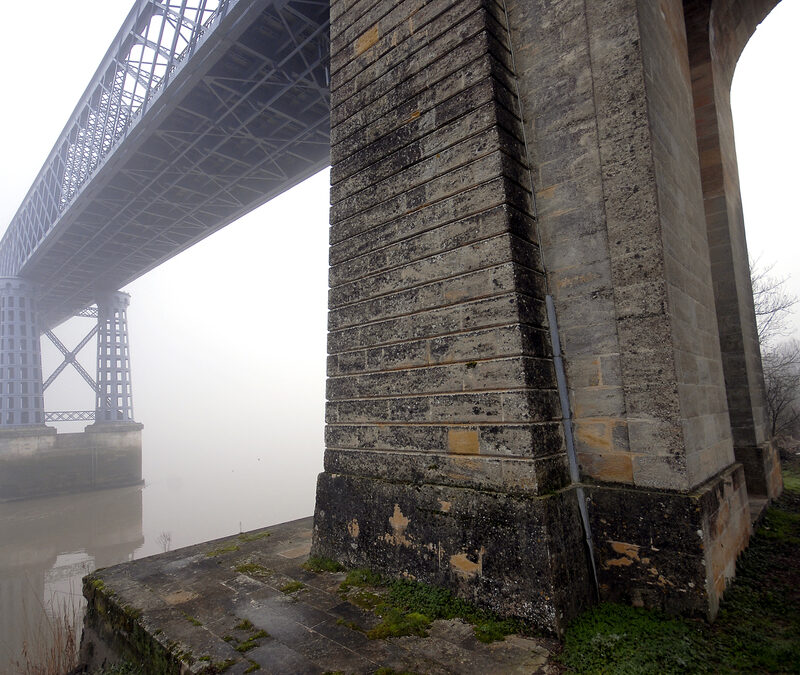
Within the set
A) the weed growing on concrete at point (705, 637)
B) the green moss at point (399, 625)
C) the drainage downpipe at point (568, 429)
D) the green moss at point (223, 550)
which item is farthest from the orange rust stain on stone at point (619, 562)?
the green moss at point (223, 550)

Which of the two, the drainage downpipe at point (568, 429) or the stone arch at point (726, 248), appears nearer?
the drainage downpipe at point (568, 429)

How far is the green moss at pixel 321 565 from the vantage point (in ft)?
16.0

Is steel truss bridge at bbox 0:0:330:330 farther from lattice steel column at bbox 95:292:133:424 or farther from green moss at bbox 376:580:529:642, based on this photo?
green moss at bbox 376:580:529:642

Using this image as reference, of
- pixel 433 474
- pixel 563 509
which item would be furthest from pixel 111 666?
pixel 563 509

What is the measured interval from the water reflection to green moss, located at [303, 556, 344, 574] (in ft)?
41.2

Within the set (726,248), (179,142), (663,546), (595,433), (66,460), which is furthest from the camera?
(66,460)

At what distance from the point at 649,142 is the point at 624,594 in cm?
372

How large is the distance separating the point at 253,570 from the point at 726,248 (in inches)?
309

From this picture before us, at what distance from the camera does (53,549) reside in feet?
79.9

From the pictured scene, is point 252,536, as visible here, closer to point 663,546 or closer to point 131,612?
point 131,612

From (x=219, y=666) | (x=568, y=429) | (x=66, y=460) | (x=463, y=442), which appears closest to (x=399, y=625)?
(x=219, y=666)

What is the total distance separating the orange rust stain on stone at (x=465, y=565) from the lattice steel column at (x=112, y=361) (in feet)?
139

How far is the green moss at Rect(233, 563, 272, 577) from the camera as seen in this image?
195 inches

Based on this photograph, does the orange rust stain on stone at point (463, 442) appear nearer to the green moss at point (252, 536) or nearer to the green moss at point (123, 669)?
the green moss at point (123, 669)
